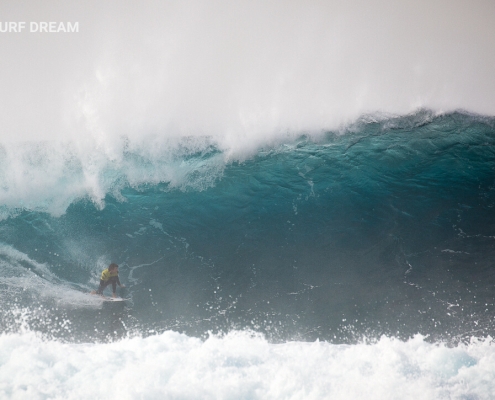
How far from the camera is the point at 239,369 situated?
845cm

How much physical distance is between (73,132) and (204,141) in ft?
17.3

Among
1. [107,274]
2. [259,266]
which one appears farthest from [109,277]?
[259,266]

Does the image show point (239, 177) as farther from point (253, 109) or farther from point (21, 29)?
point (21, 29)

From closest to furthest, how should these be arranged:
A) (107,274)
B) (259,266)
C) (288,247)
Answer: (107,274), (259,266), (288,247)

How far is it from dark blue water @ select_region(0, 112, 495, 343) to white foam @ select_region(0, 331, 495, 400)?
14.6 inches

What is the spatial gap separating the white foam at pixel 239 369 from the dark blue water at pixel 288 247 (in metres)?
0.37

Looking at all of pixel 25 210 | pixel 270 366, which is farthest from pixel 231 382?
pixel 25 210

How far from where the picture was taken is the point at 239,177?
14258mm

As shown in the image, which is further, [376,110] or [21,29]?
[21,29]

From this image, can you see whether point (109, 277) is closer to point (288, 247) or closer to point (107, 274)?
point (107, 274)

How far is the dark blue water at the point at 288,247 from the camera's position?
9.33 metres

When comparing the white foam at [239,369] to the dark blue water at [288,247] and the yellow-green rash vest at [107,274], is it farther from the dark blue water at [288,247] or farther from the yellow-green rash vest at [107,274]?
the yellow-green rash vest at [107,274]

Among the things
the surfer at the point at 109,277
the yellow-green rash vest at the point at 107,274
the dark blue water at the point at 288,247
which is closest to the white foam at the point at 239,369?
the dark blue water at the point at 288,247

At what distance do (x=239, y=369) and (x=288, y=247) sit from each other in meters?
3.98
